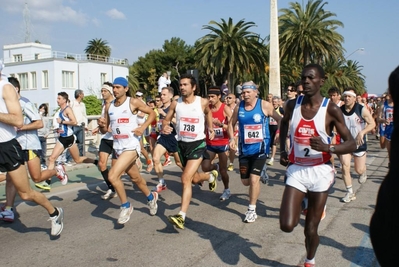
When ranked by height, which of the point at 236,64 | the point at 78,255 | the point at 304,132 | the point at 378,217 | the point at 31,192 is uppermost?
the point at 236,64

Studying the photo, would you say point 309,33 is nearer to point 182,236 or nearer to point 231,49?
point 231,49

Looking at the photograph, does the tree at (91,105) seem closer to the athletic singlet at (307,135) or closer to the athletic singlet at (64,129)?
the athletic singlet at (64,129)

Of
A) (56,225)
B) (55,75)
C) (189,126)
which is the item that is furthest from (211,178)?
(55,75)

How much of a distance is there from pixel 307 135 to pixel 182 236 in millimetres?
2359

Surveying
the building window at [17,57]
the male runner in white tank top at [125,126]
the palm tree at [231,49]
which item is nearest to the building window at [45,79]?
the building window at [17,57]

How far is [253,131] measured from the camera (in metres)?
7.08

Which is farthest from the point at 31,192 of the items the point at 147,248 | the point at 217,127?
the point at 217,127

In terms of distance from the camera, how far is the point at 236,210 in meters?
7.57

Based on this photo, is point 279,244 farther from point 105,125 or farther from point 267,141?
point 105,125

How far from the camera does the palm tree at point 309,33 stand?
125 ft

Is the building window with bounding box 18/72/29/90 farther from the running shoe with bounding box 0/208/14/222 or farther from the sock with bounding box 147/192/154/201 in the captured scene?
the sock with bounding box 147/192/154/201

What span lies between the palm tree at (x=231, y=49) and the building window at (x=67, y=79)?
22.4m

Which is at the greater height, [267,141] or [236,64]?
[236,64]

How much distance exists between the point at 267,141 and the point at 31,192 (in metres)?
3.62
